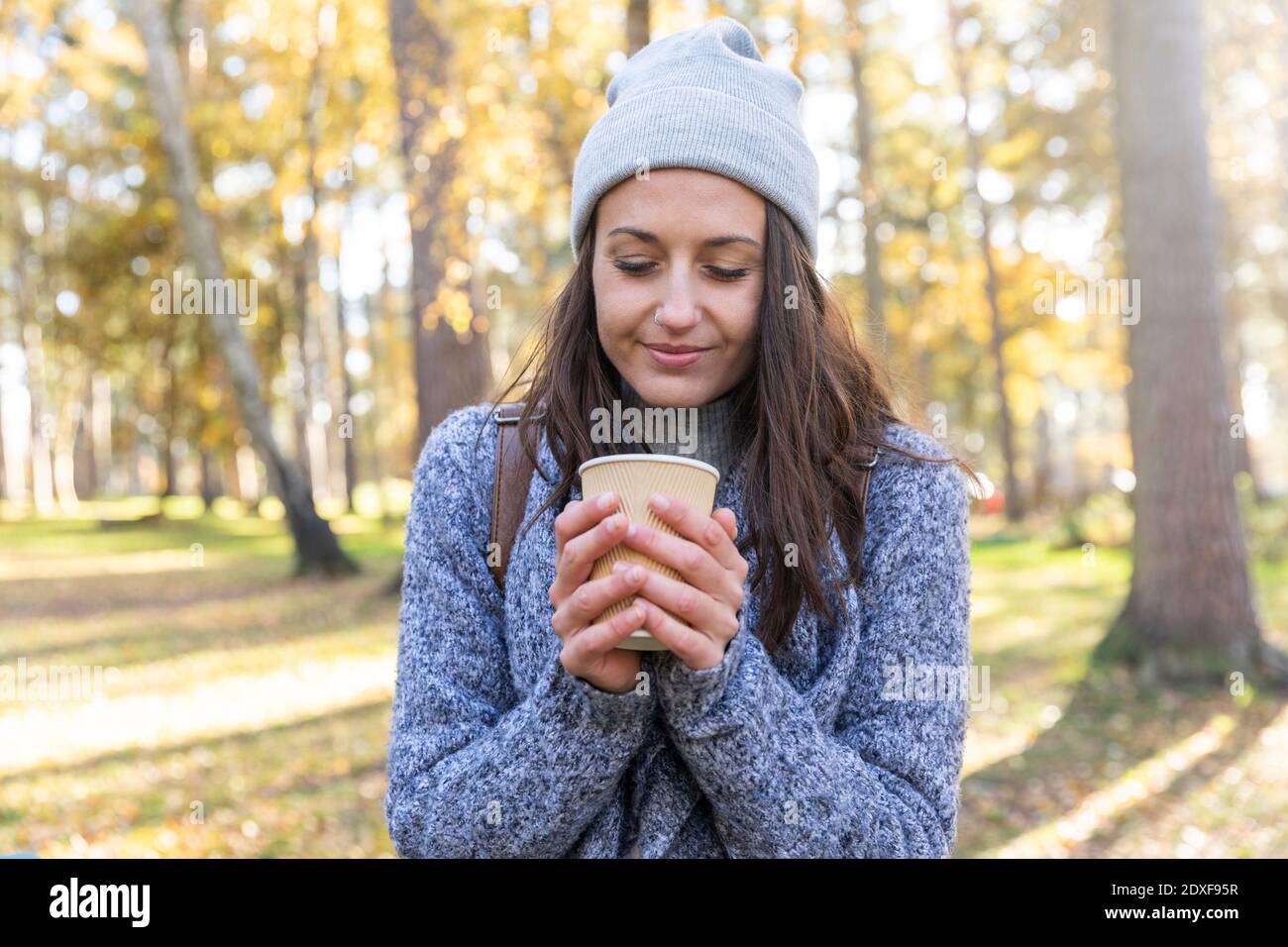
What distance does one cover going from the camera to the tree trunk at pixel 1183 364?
297 inches

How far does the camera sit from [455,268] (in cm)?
824

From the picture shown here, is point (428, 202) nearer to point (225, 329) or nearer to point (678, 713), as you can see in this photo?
point (225, 329)

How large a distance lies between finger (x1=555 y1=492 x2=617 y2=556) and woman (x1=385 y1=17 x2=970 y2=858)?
15mm

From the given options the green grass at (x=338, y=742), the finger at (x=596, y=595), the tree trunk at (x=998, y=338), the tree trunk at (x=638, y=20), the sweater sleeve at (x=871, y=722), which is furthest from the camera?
the tree trunk at (x=998, y=338)

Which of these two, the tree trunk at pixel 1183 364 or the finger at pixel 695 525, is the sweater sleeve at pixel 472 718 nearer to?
the finger at pixel 695 525

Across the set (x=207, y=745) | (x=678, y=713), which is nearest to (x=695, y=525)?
(x=678, y=713)

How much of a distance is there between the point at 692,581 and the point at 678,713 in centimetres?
22

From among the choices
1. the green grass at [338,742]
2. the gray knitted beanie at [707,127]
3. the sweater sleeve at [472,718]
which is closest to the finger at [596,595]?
the sweater sleeve at [472,718]

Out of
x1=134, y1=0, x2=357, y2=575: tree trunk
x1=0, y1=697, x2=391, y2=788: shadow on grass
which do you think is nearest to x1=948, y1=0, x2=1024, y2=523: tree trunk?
x1=134, y1=0, x2=357, y2=575: tree trunk

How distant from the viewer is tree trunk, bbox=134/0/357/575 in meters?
12.9

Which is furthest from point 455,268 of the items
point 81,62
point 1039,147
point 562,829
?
point 81,62

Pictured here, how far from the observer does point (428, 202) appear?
29.8 feet

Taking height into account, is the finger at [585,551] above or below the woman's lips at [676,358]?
below

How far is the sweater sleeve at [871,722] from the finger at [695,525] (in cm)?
17
